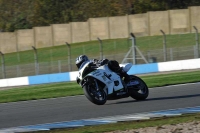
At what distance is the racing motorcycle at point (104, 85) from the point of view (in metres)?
13.7

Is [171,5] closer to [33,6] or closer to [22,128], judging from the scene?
[33,6]

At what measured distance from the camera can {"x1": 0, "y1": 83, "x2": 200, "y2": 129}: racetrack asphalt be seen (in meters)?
12.5

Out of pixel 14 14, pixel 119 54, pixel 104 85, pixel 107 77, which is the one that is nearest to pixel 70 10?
pixel 14 14

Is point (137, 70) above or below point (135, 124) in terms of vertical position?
above

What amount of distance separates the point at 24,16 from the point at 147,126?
59.3 metres

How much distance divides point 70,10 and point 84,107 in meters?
51.3

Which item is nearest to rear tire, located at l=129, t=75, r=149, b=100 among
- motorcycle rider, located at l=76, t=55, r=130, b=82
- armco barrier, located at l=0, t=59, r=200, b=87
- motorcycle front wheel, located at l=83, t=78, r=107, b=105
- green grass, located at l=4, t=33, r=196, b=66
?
motorcycle rider, located at l=76, t=55, r=130, b=82

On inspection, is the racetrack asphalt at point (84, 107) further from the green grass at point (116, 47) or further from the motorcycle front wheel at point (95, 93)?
the green grass at point (116, 47)

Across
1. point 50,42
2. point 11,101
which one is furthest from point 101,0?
point 11,101

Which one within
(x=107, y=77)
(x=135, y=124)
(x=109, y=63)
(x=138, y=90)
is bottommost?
(x=135, y=124)

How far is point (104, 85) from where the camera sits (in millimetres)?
14023

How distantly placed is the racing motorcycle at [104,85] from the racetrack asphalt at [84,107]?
22 centimetres

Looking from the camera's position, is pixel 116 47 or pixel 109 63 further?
pixel 116 47

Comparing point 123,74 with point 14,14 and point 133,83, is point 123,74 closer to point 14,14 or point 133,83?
point 133,83
